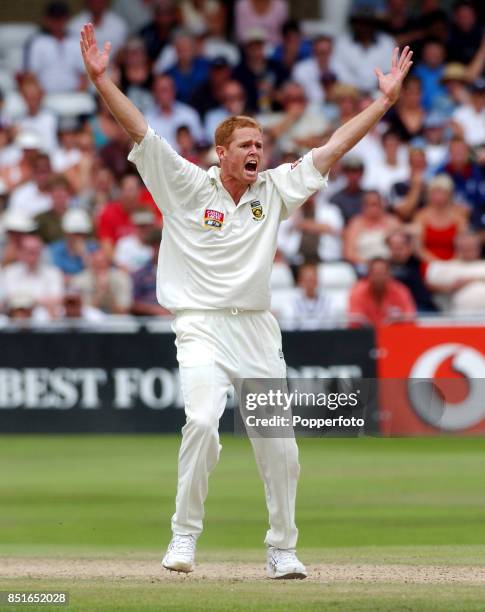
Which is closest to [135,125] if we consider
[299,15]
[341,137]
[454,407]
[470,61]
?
[341,137]

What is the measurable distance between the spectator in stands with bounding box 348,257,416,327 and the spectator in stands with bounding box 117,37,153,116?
15.6 ft

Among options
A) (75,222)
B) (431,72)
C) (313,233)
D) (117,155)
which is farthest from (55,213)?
(431,72)

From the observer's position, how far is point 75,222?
1575 cm

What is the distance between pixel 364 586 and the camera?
6.61m

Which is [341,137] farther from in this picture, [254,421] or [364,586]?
[364,586]

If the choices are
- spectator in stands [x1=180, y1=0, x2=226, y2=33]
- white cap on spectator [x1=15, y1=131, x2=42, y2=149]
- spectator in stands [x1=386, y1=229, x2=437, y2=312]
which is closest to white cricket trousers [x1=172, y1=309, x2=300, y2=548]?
spectator in stands [x1=386, y1=229, x2=437, y2=312]

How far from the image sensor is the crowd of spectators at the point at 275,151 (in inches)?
588

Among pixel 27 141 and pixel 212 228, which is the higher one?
pixel 27 141

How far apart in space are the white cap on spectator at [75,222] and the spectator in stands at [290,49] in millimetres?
3683

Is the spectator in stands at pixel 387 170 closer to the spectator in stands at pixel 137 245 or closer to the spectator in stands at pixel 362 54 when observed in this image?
the spectator in stands at pixel 362 54

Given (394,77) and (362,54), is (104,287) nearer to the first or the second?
(362,54)

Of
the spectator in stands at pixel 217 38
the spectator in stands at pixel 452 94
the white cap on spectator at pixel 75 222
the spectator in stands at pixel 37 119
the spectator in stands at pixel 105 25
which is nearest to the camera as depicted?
the white cap on spectator at pixel 75 222

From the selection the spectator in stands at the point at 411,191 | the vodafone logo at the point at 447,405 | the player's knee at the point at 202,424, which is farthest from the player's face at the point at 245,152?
the spectator in stands at the point at 411,191

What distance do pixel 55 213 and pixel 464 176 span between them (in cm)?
455
